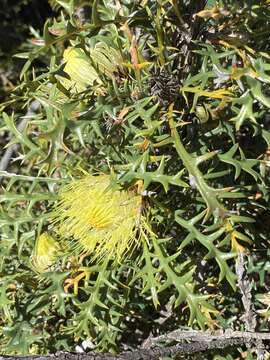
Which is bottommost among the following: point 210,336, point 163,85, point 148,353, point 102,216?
point 210,336

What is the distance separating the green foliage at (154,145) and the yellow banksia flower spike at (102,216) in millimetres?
34

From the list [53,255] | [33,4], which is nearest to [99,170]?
[53,255]

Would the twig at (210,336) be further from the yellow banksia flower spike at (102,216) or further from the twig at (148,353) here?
the yellow banksia flower spike at (102,216)

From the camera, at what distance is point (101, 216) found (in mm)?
1153

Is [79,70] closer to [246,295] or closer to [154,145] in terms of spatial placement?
[154,145]

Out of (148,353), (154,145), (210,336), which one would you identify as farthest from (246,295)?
(154,145)

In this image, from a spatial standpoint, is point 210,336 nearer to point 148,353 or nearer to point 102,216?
point 148,353

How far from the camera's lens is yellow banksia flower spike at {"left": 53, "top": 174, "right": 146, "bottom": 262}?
3.80 feet

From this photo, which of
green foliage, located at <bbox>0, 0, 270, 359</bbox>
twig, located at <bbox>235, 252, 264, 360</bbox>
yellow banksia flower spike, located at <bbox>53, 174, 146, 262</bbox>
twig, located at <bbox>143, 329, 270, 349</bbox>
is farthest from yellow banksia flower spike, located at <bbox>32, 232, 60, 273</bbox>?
twig, located at <bbox>235, 252, 264, 360</bbox>

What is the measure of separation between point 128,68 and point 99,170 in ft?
0.68

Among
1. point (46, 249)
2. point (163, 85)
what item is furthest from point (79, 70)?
point (46, 249)

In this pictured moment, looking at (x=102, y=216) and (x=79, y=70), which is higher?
(x=79, y=70)

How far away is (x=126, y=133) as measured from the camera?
122 cm

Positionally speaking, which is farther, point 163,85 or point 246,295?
point 246,295
